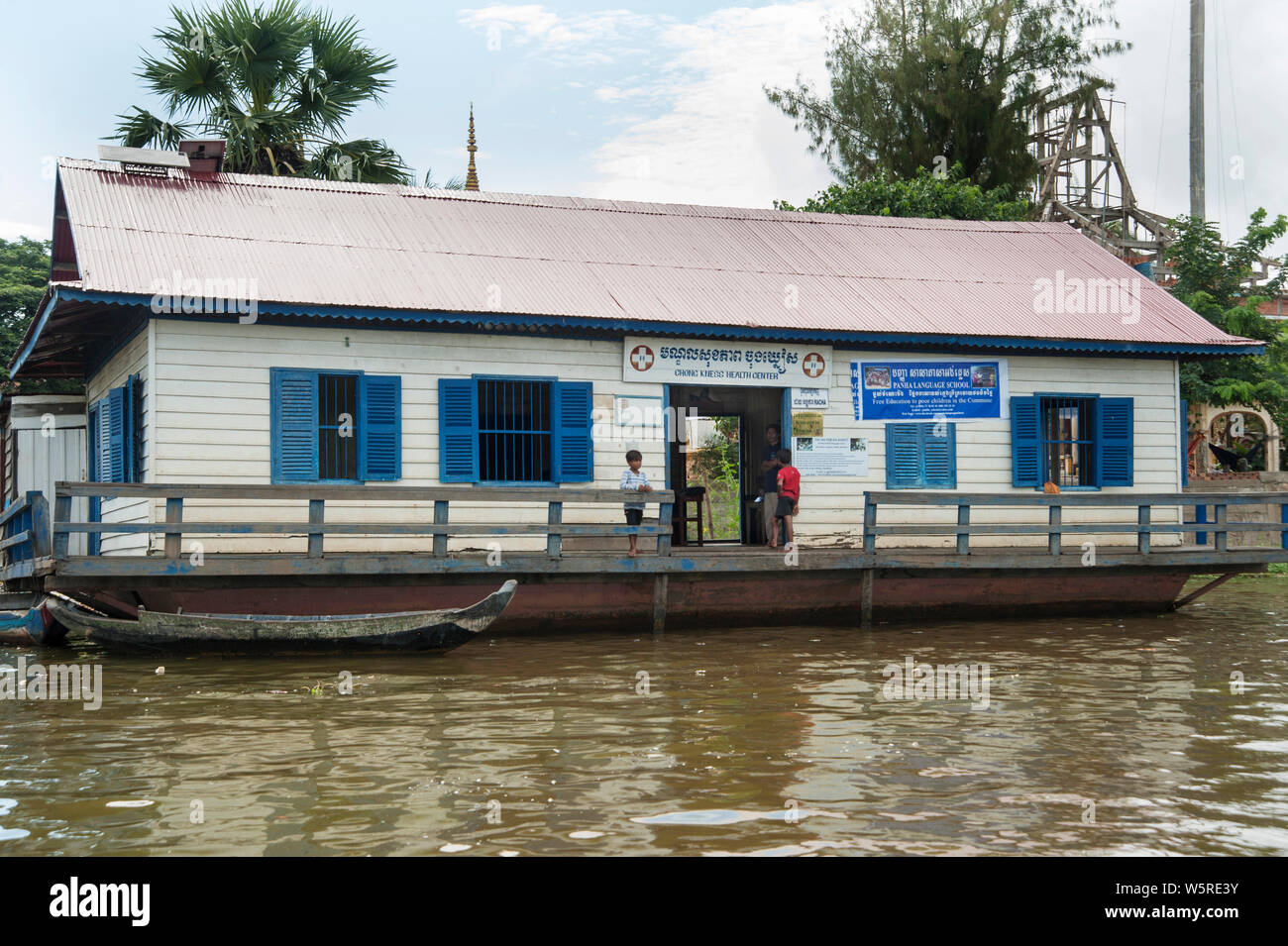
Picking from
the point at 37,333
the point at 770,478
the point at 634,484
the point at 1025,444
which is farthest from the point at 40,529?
the point at 1025,444

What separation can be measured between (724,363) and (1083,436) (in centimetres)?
580

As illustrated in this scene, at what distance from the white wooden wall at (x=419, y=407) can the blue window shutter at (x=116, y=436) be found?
1.27 ft

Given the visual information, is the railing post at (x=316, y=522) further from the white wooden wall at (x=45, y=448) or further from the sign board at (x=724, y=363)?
the white wooden wall at (x=45, y=448)

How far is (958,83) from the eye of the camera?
36375 millimetres

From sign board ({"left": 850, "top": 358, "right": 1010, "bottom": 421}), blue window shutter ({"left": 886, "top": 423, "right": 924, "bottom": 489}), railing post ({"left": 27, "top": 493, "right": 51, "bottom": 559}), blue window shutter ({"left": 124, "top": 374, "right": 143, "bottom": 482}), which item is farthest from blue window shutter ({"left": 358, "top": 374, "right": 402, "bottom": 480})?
blue window shutter ({"left": 886, "top": 423, "right": 924, "bottom": 489})

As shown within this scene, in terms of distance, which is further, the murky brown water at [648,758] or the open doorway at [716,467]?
the open doorway at [716,467]

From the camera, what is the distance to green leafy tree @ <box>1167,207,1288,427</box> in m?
26.0

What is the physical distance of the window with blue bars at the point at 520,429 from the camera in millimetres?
15219

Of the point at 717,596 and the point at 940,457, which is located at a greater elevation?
the point at 940,457

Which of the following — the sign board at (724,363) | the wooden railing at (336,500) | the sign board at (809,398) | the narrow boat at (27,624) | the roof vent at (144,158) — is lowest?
the narrow boat at (27,624)

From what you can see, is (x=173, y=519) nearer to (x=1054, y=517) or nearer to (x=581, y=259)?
(x=581, y=259)

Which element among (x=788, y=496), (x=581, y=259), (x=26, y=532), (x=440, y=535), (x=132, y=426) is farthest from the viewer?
(x=581, y=259)

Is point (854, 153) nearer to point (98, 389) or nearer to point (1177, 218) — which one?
point (1177, 218)

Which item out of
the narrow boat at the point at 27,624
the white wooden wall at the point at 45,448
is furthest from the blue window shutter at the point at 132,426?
the white wooden wall at the point at 45,448
